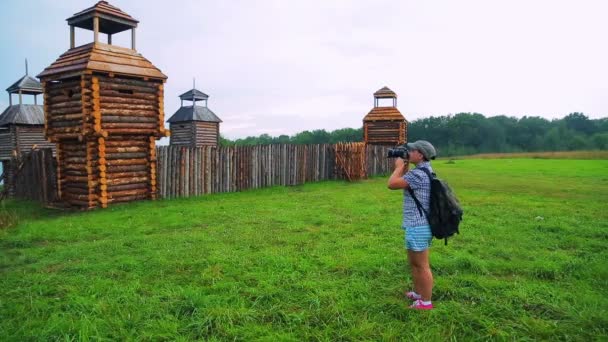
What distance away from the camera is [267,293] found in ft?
15.8

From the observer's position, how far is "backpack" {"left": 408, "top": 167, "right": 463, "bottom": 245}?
4.21 meters

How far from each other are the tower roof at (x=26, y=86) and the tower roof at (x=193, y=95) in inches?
467

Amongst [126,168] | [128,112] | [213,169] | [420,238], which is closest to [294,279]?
[420,238]

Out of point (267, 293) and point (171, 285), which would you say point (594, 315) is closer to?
point (267, 293)

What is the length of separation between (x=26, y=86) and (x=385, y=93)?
23760 millimetres

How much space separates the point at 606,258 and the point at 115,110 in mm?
12612

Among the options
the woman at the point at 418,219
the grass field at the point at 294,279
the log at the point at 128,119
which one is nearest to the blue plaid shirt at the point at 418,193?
the woman at the point at 418,219

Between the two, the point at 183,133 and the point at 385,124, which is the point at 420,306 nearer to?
the point at 385,124

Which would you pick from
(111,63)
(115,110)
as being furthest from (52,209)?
(111,63)

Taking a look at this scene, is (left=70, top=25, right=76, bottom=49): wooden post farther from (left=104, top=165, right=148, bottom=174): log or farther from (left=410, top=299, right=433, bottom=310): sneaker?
(left=410, top=299, right=433, bottom=310): sneaker

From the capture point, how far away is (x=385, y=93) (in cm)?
3070

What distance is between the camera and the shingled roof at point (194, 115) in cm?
3497

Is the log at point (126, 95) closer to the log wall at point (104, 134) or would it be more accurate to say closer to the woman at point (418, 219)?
the log wall at point (104, 134)

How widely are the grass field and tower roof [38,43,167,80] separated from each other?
191 inches
